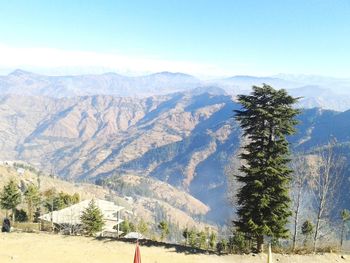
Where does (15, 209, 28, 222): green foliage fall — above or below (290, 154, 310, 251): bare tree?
below

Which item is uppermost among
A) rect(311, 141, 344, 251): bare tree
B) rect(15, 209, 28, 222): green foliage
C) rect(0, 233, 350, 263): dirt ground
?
rect(311, 141, 344, 251): bare tree

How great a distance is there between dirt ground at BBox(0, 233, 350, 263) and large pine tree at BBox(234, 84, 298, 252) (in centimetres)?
283

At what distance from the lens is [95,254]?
34.7m

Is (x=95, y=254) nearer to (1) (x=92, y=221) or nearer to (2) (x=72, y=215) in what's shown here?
(1) (x=92, y=221)

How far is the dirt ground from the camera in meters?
33.4

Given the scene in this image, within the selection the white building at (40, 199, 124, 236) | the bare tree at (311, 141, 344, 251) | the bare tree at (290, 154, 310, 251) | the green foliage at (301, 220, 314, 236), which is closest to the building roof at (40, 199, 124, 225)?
the white building at (40, 199, 124, 236)

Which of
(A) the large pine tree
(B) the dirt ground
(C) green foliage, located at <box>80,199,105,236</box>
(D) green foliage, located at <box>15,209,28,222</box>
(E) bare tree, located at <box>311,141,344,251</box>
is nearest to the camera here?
(B) the dirt ground

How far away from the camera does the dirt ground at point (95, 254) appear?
33.4m

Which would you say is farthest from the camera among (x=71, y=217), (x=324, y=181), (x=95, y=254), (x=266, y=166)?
(x=71, y=217)

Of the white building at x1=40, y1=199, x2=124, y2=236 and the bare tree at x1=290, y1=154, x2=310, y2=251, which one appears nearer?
the bare tree at x1=290, y1=154, x2=310, y2=251

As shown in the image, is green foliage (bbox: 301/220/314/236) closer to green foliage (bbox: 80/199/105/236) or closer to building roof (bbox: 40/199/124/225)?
building roof (bbox: 40/199/124/225)

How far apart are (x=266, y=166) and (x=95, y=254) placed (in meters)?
16.4

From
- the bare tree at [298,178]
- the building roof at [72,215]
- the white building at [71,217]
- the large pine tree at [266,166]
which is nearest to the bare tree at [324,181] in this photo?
the bare tree at [298,178]

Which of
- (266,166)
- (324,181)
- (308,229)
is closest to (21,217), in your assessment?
(308,229)
